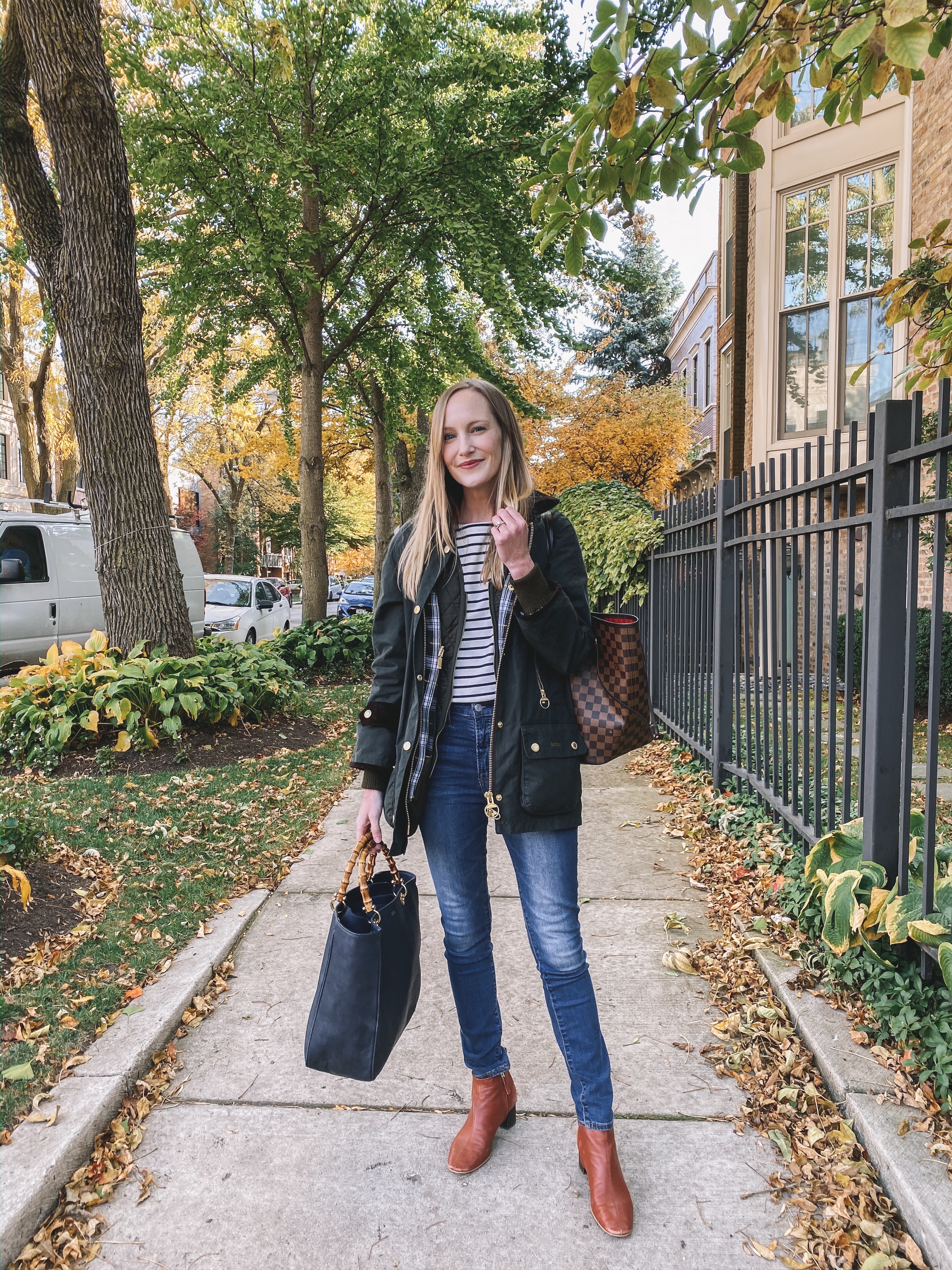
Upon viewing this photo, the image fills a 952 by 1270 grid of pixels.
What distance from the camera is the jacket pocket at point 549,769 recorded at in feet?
6.88

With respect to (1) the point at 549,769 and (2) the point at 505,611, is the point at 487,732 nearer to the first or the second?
(1) the point at 549,769

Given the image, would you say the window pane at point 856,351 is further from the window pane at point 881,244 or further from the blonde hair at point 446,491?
the blonde hair at point 446,491

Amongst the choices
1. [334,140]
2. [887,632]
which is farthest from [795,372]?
[887,632]

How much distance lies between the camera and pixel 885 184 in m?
10.3

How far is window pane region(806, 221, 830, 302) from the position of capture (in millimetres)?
11141

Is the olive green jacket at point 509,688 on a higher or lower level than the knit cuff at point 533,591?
lower

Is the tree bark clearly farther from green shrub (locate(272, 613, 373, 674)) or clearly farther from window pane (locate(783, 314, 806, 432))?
window pane (locate(783, 314, 806, 432))

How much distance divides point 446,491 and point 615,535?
5.84m

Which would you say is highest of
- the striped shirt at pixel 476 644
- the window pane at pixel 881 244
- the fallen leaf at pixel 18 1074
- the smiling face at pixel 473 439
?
the window pane at pixel 881 244

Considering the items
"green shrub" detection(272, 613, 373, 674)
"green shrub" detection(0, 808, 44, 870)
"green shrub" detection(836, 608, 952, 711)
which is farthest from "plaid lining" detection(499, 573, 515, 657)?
"green shrub" detection(272, 613, 373, 674)

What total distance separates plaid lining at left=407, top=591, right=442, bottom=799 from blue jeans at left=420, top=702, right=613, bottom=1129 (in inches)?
2.0

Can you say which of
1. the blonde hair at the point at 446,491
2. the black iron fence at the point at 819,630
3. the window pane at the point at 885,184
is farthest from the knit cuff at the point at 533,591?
the window pane at the point at 885,184

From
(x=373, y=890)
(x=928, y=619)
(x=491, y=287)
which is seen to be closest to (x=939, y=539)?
(x=373, y=890)

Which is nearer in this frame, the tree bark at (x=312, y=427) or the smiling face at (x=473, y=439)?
the smiling face at (x=473, y=439)
